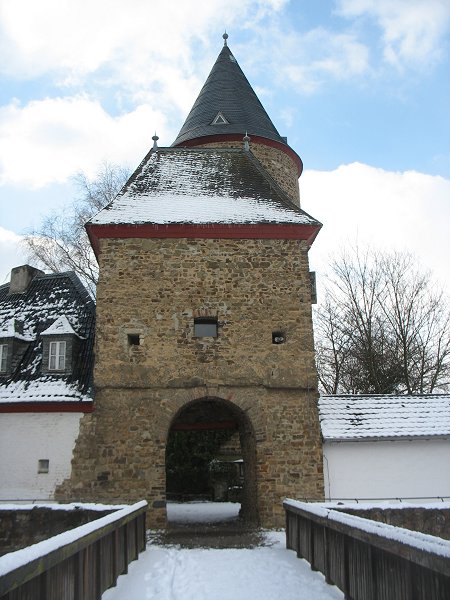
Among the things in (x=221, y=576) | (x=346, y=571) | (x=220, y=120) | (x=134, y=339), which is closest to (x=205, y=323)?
(x=134, y=339)

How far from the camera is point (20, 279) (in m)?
16.8

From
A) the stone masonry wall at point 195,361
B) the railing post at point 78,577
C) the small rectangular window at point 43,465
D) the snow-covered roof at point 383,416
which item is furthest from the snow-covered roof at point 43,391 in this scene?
the railing post at point 78,577

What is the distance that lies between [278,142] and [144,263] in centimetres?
853

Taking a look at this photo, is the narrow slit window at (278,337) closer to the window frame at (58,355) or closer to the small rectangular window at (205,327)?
the small rectangular window at (205,327)

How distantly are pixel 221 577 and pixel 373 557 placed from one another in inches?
112

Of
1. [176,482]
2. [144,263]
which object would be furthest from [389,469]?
[176,482]

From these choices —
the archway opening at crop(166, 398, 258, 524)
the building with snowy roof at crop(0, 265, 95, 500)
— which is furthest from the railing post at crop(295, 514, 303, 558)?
the archway opening at crop(166, 398, 258, 524)

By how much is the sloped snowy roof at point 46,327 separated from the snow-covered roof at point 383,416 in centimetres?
559

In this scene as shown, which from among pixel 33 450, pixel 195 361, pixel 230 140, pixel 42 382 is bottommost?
pixel 33 450

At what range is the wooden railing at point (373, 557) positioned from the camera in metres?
4.11

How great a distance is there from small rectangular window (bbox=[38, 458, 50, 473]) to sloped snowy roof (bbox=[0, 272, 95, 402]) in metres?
1.29

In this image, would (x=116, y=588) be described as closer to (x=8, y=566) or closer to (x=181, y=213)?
(x=8, y=566)

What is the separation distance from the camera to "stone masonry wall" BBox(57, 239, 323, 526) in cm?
1273

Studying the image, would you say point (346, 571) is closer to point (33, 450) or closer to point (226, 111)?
point (33, 450)
